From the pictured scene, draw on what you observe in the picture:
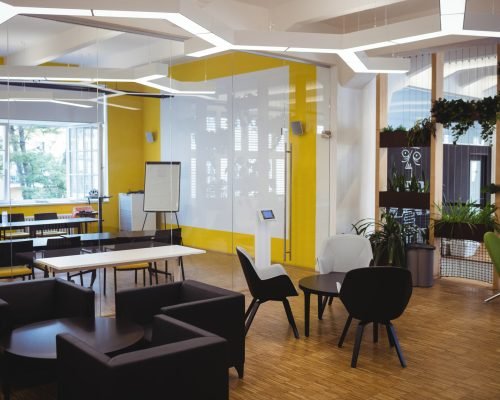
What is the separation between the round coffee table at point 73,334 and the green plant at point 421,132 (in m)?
5.23

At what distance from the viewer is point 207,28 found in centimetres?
444

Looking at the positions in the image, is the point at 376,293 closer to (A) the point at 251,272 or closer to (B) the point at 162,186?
(A) the point at 251,272

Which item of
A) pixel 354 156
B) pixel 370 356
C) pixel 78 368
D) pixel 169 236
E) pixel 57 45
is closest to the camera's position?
pixel 78 368

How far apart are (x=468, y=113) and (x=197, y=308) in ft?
16.4

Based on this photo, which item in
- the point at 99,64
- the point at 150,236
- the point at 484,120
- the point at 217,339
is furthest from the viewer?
the point at 484,120

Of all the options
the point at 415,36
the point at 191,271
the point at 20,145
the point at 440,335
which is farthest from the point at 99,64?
the point at 440,335

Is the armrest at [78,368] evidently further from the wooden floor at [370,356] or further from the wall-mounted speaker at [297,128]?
the wall-mounted speaker at [297,128]

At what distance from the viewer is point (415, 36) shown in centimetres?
465

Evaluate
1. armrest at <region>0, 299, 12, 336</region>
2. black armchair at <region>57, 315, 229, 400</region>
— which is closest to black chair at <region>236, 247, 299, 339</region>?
black armchair at <region>57, 315, 229, 400</region>

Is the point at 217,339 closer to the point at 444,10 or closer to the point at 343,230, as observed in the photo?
the point at 444,10

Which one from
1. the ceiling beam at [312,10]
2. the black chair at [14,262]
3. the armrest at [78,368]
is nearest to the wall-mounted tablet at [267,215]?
the ceiling beam at [312,10]

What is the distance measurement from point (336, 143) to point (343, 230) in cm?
136

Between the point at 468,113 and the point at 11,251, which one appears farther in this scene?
the point at 468,113

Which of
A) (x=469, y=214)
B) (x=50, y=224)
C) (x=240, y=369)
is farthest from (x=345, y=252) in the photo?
(x=50, y=224)
